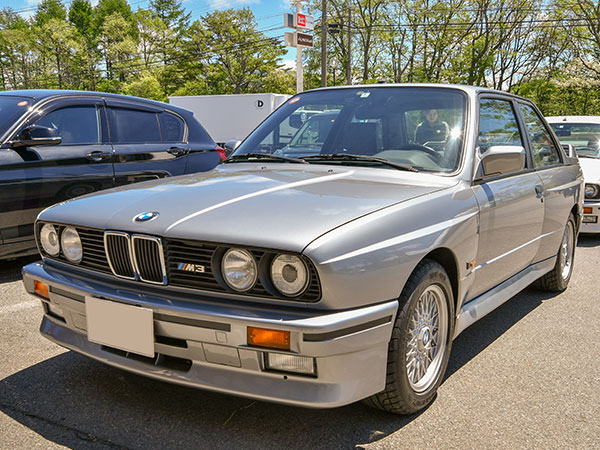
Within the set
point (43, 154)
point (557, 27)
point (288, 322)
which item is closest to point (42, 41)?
point (557, 27)

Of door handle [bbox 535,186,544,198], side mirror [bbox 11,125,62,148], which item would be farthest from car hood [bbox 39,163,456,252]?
side mirror [bbox 11,125,62,148]

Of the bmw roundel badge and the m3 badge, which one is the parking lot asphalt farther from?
the bmw roundel badge

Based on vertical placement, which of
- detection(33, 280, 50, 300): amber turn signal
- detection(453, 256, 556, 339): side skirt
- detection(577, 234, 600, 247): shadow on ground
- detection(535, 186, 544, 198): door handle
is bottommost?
detection(577, 234, 600, 247): shadow on ground

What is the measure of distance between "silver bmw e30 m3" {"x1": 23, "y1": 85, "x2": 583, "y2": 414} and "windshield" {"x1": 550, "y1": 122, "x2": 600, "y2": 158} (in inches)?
224

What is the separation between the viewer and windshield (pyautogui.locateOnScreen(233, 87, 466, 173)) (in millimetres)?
3137

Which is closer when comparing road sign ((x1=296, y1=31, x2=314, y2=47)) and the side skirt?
the side skirt

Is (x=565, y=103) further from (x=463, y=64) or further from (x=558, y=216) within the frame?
(x=558, y=216)

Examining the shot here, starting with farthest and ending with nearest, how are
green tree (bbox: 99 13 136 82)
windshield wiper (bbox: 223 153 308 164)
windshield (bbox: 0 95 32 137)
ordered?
green tree (bbox: 99 13 136 82), windshield (bbox: 0 95 32 137), windshield wiper (bbox: 223 153 308 164)

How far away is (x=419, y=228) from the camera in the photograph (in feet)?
7.98

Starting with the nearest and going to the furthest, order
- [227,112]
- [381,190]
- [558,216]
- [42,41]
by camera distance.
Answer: [381,190] → [558,216] → [227,112] → [42,41]

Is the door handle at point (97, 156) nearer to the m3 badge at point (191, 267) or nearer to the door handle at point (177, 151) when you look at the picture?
the door handle at point (177, 151)

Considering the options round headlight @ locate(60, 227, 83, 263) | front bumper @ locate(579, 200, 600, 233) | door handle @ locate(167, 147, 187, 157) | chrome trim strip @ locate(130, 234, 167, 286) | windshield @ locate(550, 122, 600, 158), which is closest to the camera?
chrome trim strip @ locate(130, 234, 167, 286)

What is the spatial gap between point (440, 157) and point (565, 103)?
3886cm

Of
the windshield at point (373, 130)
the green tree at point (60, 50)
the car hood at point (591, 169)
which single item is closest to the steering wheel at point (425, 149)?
the windshield at point (373, 130)
